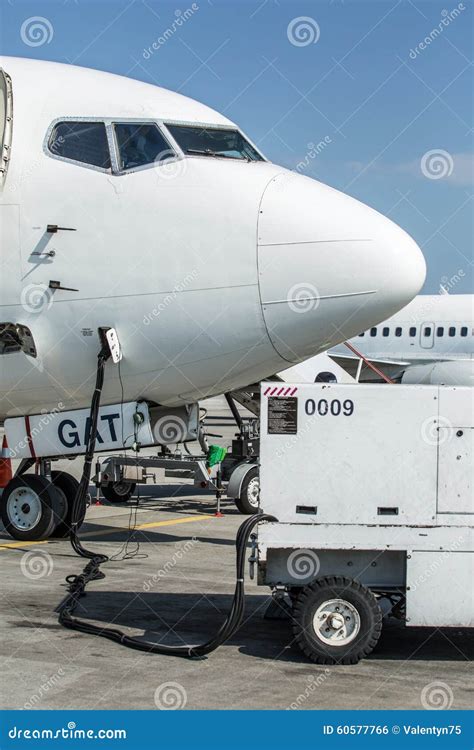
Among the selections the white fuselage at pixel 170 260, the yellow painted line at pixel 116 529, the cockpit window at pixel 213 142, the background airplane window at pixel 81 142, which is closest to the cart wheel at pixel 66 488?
the yellow painted line at pixel 116 529

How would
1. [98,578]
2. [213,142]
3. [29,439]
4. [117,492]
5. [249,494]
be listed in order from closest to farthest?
[98,578] < [213,142] < [29,439] < [249,494] < [117,492]

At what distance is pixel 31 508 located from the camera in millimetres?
13133

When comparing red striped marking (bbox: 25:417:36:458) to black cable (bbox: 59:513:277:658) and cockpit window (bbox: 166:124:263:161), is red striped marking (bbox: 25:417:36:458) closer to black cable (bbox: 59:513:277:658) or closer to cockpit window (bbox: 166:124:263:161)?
black cable (bbox: 59:513:277:658)

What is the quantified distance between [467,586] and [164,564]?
4902mm

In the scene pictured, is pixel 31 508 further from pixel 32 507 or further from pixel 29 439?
pixel 29 439

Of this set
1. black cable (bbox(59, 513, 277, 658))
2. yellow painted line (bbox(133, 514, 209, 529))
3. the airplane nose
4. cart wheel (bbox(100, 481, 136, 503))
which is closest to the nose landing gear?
yellow painted line (bbox(133, 514, 209, 529))

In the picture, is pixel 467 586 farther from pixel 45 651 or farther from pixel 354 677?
pixel 45 651

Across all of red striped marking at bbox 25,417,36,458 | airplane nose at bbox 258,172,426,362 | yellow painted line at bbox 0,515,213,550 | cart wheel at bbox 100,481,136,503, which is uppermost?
airplane nose at bbox 258,172,426,362

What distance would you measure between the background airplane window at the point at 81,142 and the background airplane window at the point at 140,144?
7.1 inches

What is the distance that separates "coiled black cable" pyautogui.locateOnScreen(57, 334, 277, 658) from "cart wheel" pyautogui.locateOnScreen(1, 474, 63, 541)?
118 centimetres

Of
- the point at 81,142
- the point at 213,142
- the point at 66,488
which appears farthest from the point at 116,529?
the point at 213,142

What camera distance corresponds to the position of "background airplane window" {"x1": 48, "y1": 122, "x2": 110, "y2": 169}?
39.1 ft

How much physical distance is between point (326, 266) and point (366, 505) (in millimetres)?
3501

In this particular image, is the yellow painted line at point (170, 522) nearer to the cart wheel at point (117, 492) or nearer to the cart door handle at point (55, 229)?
the cart wheel at point (117, 492)
